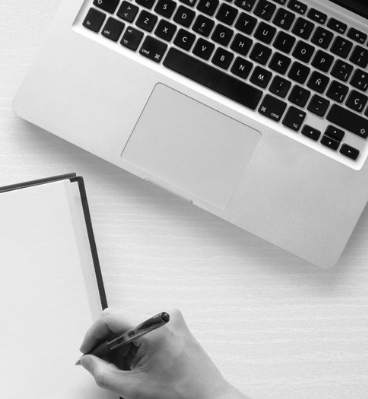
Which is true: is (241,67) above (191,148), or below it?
above

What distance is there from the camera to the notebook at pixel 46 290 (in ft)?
2.18

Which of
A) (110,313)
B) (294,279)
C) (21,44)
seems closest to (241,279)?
(294,279)

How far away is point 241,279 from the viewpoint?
75cm

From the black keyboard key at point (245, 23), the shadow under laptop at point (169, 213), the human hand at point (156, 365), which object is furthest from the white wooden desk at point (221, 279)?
the black keyboard key at point (245, 23)

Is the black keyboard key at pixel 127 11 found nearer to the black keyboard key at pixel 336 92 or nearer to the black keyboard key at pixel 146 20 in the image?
the black keyboard key at pixel 146 20

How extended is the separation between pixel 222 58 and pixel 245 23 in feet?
0.16

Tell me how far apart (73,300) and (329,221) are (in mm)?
292

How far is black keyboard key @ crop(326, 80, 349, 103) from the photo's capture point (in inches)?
28.6

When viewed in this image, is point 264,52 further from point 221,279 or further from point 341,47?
point 221,279

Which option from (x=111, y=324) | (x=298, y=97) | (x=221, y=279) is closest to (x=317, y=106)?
(x=298, y=97)

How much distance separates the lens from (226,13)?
726 millimetres

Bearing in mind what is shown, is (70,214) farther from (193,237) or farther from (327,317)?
(327,317)

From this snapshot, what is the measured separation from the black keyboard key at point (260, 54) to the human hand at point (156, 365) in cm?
30

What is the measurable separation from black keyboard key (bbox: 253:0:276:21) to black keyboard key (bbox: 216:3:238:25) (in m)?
0.02
